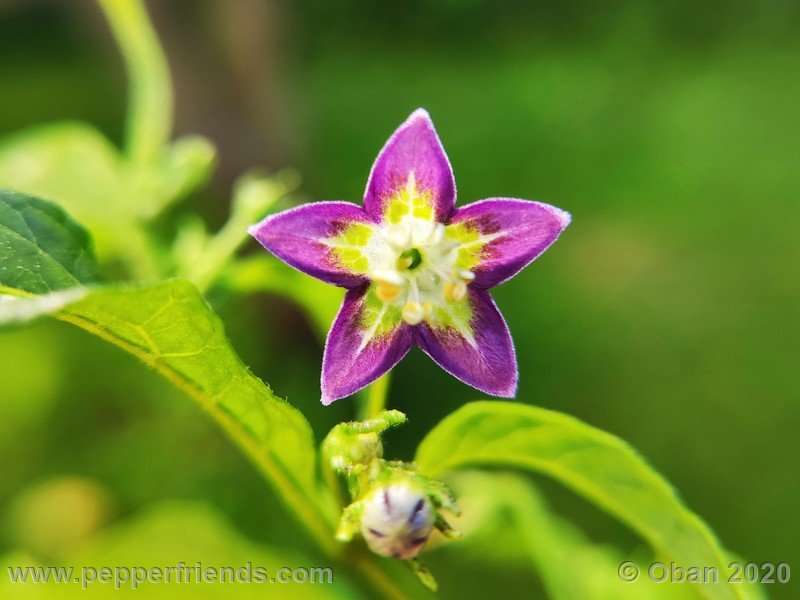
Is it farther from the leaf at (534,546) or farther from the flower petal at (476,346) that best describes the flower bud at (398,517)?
the leaf at (534,546)

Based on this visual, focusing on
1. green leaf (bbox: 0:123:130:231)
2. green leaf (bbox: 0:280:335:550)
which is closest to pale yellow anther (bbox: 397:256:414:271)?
green leaf (bbox: 0:280:335:550)

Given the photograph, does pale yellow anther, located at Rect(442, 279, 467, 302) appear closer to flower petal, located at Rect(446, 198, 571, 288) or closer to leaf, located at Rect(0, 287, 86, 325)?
flower petal, located at Rect(446, 198, 571, 288)

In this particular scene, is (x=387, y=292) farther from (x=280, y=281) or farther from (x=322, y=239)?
(x=280, y=281)

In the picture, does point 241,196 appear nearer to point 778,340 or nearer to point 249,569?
point 249,569

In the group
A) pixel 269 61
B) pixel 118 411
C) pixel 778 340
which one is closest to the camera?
pixel 118 411

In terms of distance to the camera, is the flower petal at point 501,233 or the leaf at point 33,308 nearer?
the leaf at point 33,308

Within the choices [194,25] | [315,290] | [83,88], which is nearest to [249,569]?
[315,290]

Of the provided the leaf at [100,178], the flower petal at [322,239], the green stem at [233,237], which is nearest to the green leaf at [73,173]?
the leaf at [100,178]
